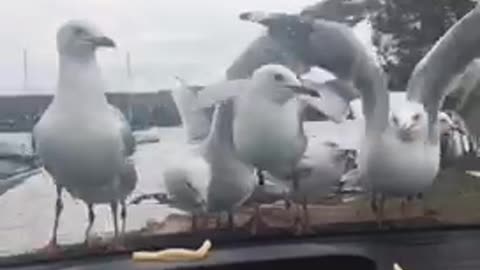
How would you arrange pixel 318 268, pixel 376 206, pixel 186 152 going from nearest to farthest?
pixel 318 268, pixel 186 152, pixel 376 206

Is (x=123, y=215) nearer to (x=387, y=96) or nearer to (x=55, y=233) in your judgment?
(x=55, y=233)

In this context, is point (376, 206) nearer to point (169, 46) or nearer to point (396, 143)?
point (396, 143)

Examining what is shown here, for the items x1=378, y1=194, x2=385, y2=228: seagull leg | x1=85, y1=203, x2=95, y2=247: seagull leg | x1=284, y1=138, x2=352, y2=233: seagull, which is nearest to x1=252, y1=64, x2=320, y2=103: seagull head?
x1=284, y1=138, x2=352, y2=233: seagull

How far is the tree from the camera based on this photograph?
7.72 feet

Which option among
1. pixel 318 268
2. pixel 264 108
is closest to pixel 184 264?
pixel 318 268

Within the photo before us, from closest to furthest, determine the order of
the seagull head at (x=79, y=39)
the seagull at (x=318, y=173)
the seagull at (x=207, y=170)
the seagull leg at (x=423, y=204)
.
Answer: the seagull head at (x=79, y=39)
the seagull at (x=207, y=170)
the seagull at (x=318, y=173)
the seagull leg at (x=423, y=204)

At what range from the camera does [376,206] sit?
2396 millimetres

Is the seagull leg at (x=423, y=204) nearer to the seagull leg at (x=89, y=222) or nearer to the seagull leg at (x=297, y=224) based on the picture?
the seagull leg at (x=297, y=224)

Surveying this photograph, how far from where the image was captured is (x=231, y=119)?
88.2 inches

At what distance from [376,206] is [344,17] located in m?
0.52

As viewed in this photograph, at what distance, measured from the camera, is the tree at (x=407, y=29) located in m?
2.35

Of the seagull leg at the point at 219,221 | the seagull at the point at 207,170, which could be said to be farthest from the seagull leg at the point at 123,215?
the seagull leg at the point at 219,221

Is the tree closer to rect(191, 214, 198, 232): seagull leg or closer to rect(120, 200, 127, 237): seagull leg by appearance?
rect(191, 214, 198, 232): seagull leg

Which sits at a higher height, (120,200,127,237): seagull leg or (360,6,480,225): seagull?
(360,6,480,225): seagull
